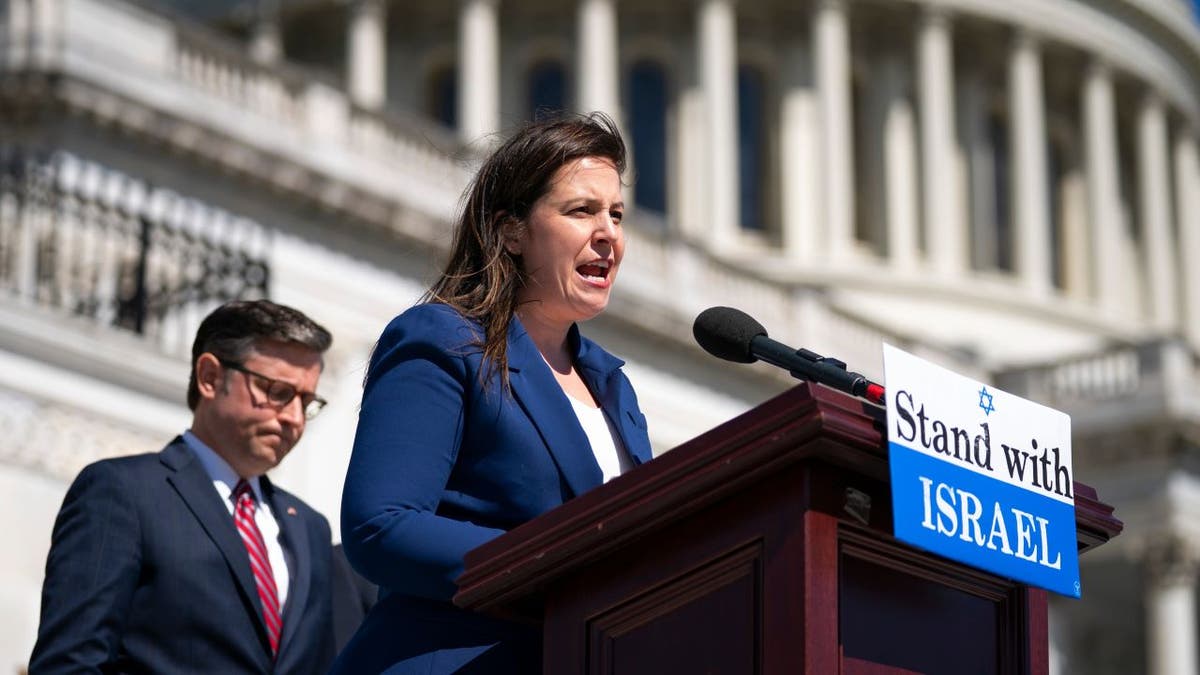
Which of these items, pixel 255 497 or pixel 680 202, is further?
pixel 680 202

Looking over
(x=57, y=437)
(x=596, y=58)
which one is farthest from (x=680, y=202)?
(x=57, y=437)

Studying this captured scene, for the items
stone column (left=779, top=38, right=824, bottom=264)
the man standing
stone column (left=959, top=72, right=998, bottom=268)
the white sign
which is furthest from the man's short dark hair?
stone column (left=959, top=72, right=998, bottom=268)

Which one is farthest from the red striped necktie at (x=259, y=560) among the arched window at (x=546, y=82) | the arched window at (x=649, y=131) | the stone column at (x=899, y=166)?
the arched window at (x=546, y=82)

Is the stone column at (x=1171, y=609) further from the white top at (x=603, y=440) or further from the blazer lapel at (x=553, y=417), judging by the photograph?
the blazer lapel at (x=553, y=417)

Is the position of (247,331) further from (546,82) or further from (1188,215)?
(1188,215)

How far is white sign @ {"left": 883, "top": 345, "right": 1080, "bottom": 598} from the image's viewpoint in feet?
12.2

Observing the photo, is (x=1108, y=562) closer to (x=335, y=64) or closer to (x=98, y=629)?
(x=335, y=64)

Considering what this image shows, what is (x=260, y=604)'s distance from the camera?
5.59 m

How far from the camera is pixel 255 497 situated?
19.4ft

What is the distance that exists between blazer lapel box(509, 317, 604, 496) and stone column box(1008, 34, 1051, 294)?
164 ft

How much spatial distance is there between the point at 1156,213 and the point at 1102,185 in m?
2.08

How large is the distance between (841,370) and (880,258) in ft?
164

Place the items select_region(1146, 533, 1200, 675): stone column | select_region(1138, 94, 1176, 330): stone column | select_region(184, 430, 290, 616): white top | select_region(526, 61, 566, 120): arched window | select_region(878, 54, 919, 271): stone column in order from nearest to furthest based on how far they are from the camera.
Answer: select_region(184, 430, 290, 616): white top, select_region(1146, 533, 1200, 675): stone column, select_region(878, 54, 919, 271): stone column, select_region(526, 61, 566, 120): arched window, select_region(1138, 94, 1176, 330): stone column

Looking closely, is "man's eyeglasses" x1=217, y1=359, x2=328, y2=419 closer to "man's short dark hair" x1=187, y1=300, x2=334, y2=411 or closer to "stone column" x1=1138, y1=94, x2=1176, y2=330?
"man's short dark hair" x1=187, y1=300, x2=334, y2=411
